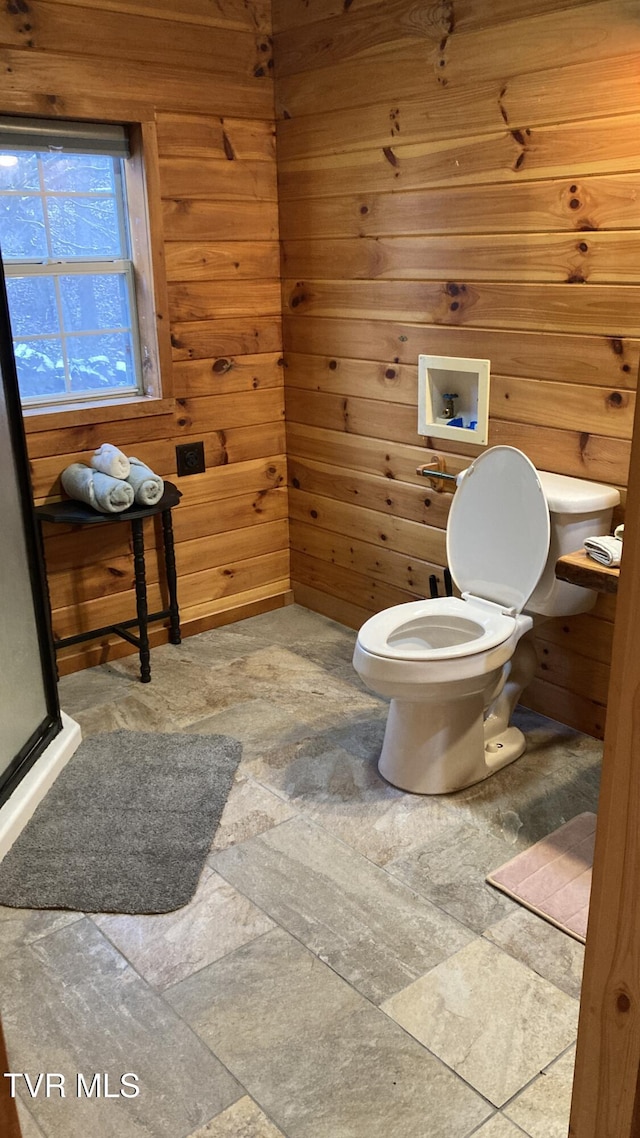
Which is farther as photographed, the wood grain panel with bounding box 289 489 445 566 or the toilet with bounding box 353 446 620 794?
the wood grain panel with bounding box 289 489 445 566

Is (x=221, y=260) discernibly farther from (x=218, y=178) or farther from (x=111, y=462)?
(x=111, y=462)

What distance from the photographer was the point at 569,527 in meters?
2.47

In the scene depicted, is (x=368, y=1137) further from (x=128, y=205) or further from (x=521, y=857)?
(x=128, y=205)

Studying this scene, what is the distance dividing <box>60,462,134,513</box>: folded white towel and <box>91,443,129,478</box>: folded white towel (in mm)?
Answer: 20

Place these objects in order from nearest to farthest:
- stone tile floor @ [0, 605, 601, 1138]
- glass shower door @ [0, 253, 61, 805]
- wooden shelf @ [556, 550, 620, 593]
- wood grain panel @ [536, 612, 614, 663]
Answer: stone tile floor @ [0, 605, 601, 1138] → wooden shelf @ [556, 550, 620, 593] → glass shower door @ [0, 253, 61, 805] → wood grain panel @ [536, 612, 614, 663]

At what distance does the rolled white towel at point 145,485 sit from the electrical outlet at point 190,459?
0.32 m

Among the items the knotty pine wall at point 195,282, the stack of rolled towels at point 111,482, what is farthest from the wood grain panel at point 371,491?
the stack of rolled towels at point 111,482

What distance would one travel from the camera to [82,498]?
303 centimetres

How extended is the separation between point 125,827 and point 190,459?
1526mm

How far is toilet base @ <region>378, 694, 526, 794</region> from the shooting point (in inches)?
96.3

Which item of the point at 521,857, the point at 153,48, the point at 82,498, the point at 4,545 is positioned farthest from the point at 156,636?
the point at 153,48

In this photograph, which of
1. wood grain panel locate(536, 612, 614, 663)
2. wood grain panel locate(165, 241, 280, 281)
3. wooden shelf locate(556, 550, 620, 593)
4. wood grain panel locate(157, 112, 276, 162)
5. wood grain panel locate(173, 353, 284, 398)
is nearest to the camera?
wooden shelf locate(556, 550, 620, 593)

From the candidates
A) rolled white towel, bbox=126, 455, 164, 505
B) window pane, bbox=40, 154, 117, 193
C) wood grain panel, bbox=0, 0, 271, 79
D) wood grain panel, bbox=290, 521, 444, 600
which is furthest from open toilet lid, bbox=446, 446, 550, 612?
wood grain panel, bbox=0, 0, 271, 79

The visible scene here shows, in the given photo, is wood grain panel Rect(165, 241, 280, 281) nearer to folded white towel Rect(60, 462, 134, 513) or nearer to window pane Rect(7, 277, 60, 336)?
window pane Rect(7, 277, 60, 336)
